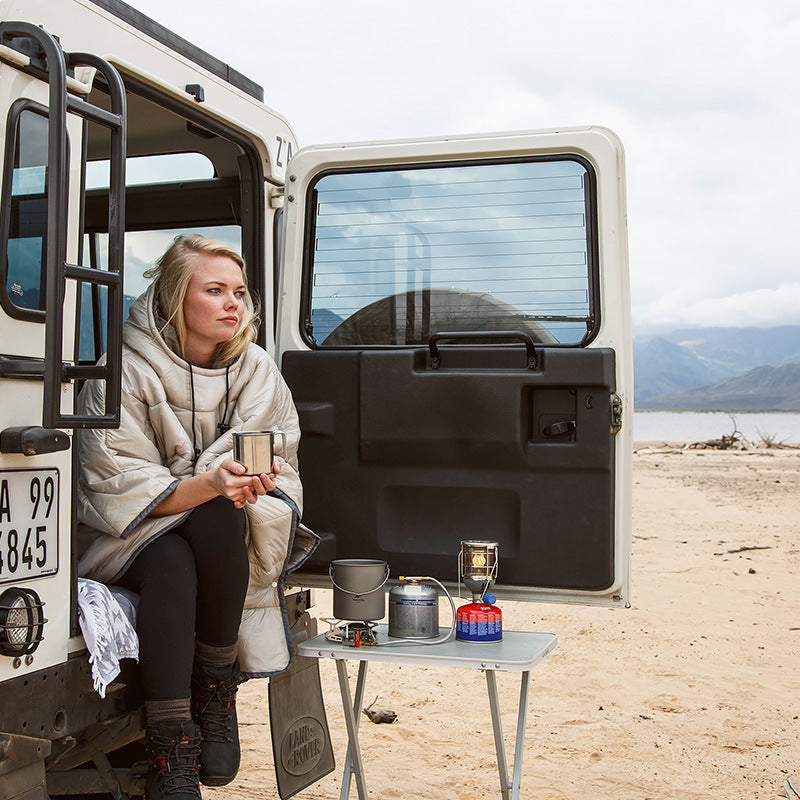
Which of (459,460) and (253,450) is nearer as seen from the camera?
(253,450)

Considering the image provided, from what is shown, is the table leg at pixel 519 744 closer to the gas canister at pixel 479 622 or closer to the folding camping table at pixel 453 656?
the folding camping table at pixel 453 656

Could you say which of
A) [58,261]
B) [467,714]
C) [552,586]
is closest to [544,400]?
[552,586]

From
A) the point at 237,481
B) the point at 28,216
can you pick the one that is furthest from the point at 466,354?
the point at 28,216

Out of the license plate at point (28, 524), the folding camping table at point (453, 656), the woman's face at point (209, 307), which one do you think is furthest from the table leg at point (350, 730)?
the license plate at point (28, 524)

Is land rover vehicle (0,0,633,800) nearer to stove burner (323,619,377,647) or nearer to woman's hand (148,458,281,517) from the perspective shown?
stove burner (323,619,377,647)

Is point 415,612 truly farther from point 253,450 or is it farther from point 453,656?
point 253,450

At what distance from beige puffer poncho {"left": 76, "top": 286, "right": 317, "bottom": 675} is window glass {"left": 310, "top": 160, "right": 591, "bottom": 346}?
1.66 ft

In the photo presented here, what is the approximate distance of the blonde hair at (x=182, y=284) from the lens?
3.02 metres

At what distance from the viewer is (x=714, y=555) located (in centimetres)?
936

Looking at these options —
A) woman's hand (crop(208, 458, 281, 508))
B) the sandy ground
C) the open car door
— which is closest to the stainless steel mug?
woman's hand (crop(208, 458, 281, 508))

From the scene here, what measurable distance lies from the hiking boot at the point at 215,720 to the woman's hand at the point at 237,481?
1.77ft

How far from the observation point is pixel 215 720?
2.87 m

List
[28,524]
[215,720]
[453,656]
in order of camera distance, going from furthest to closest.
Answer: [453,656]
[215,720]
[28,524]

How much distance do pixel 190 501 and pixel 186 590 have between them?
22 cm
